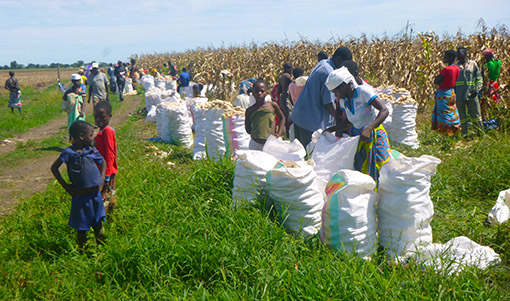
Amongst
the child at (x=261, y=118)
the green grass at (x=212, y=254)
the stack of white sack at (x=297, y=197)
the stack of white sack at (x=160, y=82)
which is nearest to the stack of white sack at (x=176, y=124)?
the child at (x=261, y=118)

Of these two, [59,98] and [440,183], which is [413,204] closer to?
[440,183]

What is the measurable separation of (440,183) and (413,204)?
1.96 m

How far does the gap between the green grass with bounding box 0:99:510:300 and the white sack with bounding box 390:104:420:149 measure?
242 cm

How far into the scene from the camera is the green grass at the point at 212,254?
9.12ft

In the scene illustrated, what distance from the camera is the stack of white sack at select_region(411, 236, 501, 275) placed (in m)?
3.06

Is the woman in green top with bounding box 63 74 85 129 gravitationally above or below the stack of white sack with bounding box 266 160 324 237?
above

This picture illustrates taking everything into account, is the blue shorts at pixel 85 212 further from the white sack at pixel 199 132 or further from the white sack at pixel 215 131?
the white sack at pixel 199 132

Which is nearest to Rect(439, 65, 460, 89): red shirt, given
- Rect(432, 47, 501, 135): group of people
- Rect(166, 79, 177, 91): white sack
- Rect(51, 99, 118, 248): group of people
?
Rect(432, 47, 501, 135): group of people

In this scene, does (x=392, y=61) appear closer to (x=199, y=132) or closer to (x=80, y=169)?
(x=199, y=132)

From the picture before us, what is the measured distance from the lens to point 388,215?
134 inches

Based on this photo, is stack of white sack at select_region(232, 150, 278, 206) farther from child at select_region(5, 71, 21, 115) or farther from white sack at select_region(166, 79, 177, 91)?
white sack at select_region(166, 79, 177, 91)

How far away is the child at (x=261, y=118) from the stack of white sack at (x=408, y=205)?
2.24m

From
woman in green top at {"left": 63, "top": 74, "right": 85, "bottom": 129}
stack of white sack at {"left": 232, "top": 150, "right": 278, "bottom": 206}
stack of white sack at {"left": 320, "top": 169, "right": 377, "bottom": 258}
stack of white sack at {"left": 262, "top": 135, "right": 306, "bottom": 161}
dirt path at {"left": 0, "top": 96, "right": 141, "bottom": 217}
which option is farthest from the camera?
woman in green top at {"left": 63, "top": 74, "right": 85, "bottom": 129}

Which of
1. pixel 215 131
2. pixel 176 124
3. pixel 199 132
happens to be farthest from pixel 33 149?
pixel 215 131
